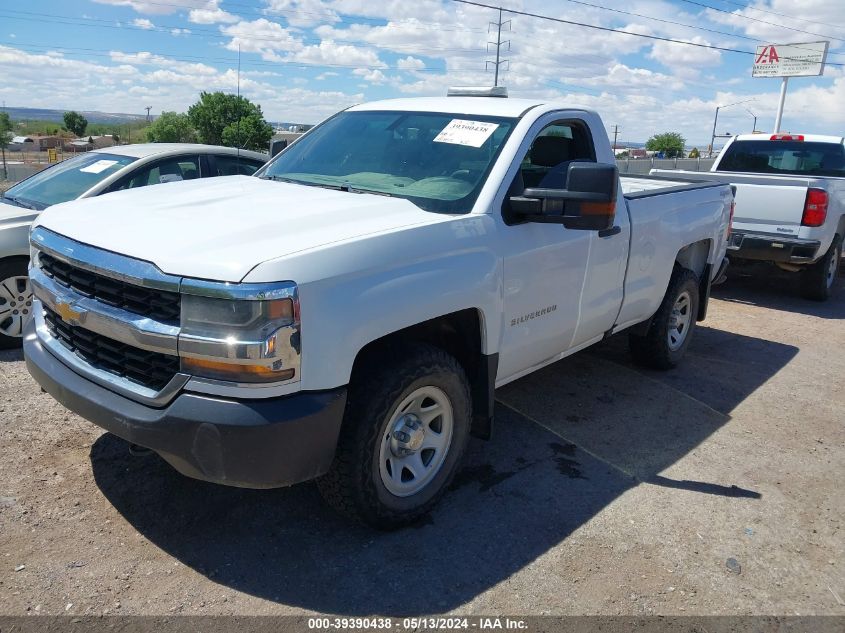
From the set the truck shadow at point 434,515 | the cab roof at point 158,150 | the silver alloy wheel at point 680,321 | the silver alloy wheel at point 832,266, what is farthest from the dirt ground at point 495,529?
the silver alloy wheel at point 832,266

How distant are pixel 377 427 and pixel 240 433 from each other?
636 millimetres

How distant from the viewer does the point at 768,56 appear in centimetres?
4822

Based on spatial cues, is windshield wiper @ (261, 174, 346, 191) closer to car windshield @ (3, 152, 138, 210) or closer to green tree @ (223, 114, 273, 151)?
car windshield @ (3, 152, 138, 210)

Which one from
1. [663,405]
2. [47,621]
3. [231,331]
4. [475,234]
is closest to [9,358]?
[47,621]

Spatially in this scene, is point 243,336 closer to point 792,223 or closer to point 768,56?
point 792,223

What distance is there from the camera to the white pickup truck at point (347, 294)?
265 centimetres

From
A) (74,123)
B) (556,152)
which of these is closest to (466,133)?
(556,152)

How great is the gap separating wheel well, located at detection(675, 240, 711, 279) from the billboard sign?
46.6 meters

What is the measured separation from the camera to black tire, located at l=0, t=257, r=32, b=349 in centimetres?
532

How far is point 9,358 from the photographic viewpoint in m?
5.30

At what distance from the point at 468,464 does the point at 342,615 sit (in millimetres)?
1432

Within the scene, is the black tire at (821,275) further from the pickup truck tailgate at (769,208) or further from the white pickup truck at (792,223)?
the pickup truck tailgate at (769,208)

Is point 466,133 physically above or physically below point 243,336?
above

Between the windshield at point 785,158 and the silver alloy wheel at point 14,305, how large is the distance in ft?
30.3
